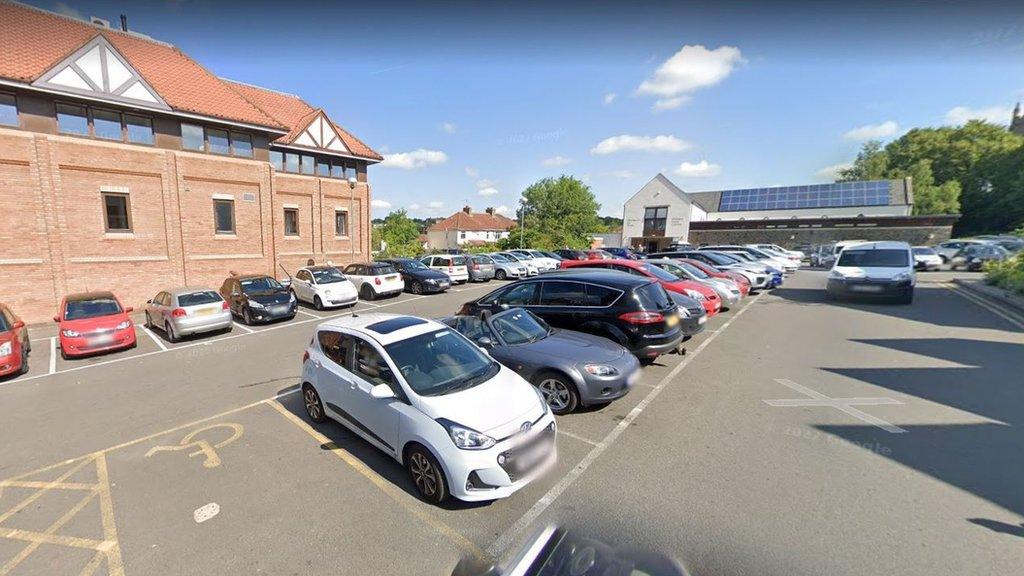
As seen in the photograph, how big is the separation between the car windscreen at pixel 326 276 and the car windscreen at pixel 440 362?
36.5 ft

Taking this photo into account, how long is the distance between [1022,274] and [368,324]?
69.9 feet

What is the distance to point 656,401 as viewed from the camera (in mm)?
5750

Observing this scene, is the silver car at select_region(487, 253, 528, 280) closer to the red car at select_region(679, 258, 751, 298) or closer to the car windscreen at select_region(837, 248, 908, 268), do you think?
the red car at select_region(679, 258, 751, 298)

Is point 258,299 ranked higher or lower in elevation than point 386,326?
lower

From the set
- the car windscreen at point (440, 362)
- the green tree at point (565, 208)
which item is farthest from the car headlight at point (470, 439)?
the green tree at point (565, 208)

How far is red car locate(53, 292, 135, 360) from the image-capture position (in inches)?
335

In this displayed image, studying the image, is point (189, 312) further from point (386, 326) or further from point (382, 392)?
point (382, 392)

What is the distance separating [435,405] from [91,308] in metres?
10.8

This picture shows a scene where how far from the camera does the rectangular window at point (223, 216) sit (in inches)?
628

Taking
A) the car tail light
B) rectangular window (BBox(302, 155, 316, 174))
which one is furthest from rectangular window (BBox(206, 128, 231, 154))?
the car tail light

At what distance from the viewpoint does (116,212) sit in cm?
1373

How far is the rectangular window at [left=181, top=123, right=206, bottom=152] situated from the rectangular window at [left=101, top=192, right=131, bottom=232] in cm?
283

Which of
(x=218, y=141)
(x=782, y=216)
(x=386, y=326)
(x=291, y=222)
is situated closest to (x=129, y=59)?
(x=218, y=141)

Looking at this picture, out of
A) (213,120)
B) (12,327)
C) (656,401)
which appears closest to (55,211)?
(213,120)
